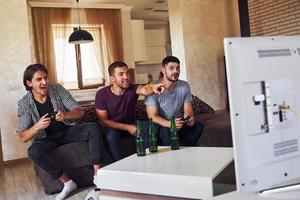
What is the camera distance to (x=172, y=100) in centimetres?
308

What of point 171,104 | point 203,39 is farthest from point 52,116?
point 203,39

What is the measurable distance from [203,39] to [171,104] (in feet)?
13.1

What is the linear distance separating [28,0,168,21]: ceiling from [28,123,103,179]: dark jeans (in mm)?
4442

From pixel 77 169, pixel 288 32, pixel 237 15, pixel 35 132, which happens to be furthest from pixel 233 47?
pixel 237 15

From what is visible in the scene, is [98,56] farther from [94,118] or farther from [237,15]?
[94,118]

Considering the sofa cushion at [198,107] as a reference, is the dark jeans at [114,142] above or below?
below

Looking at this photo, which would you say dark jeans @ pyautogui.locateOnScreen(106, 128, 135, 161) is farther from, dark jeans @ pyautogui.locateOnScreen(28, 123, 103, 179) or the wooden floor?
the wooden floor

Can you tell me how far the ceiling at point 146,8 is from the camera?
7379mm

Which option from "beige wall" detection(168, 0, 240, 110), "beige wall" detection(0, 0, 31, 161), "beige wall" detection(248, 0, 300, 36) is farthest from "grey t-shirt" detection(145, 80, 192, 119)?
"beige wall" detection(168, 0, 240, 110)

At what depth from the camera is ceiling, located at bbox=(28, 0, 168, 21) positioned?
24.2ft

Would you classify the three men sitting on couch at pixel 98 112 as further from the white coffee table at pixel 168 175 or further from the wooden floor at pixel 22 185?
the white coffee table at pixel 168 175

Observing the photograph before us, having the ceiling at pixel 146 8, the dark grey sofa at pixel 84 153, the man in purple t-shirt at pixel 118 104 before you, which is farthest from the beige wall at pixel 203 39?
the man in purple t-shirt at pixel 118 104

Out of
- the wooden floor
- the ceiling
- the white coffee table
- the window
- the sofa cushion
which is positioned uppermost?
the ceiling

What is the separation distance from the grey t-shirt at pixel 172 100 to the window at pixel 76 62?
460cm
